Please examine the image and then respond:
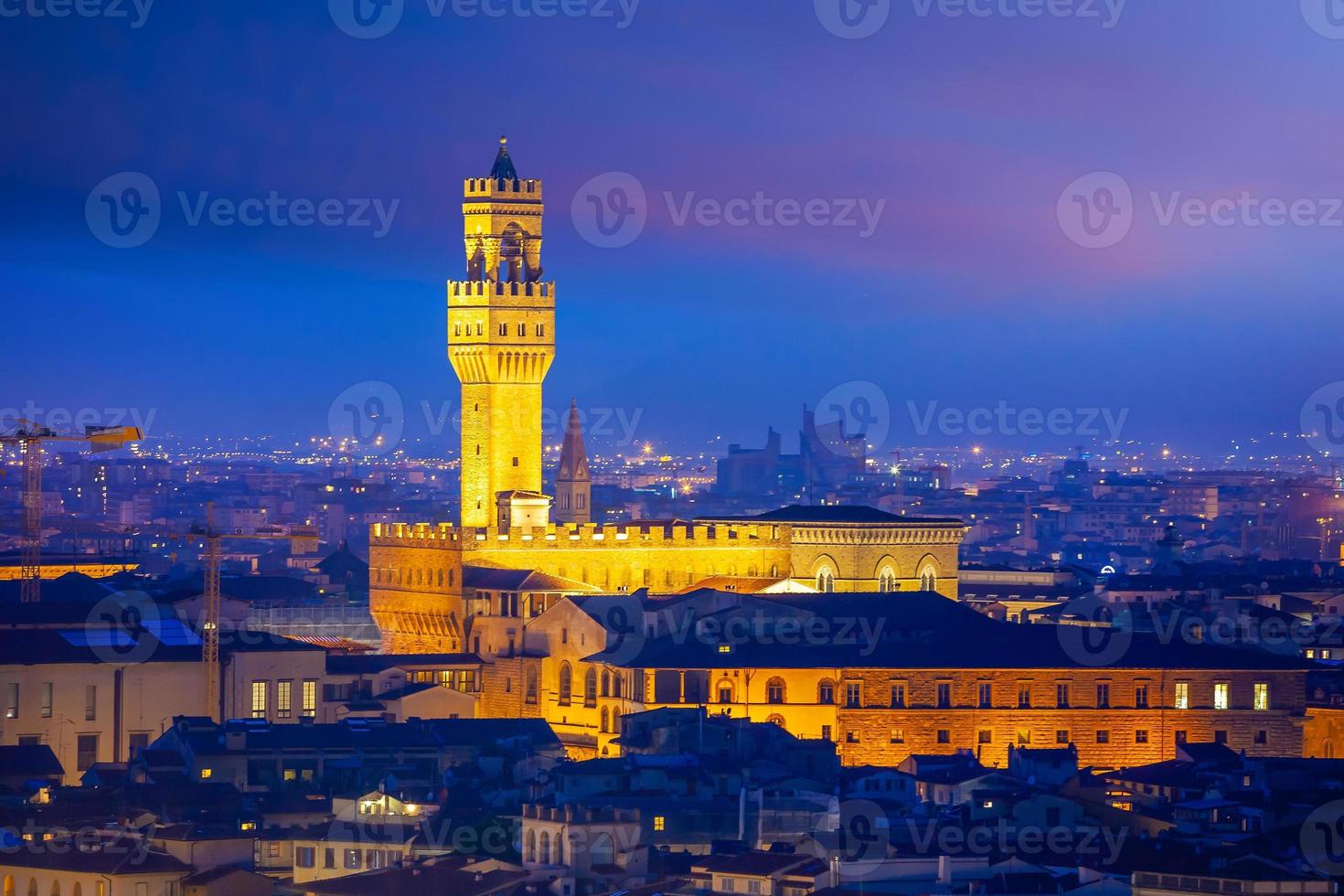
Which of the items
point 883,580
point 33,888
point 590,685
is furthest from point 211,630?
point 33,888

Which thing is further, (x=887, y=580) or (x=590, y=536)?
(x=590, y=536)

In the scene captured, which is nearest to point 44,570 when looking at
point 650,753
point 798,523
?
point 798,523

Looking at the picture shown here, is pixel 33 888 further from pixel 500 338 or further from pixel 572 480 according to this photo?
pixel 572 480

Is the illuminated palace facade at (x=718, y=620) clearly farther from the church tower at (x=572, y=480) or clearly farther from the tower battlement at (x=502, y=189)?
the church tower at (x=572, y=480)

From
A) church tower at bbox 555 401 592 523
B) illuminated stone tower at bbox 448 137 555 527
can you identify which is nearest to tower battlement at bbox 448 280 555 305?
illuminated stone tower at bbox 448 137 555 527

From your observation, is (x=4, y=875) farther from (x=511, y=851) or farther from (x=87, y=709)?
(x=87, y=709)

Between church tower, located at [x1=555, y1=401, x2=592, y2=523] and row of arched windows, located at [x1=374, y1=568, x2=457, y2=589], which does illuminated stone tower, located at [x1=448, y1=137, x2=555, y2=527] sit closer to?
row of arched windows, located at [x1=374, y1=568, x2=457, y2=589]
